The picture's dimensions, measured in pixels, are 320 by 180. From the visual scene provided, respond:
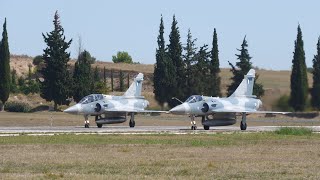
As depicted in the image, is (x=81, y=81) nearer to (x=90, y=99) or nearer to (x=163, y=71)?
(x=163, y=71)

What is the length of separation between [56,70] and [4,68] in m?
5.63

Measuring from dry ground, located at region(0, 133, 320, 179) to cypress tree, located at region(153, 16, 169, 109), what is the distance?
3277 cm

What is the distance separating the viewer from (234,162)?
93.8ft

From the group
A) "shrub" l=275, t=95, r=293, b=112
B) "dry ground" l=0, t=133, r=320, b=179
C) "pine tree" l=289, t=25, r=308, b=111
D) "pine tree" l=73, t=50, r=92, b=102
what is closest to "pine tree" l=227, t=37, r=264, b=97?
"pine tree" l=73, t=50, r=92, b=102

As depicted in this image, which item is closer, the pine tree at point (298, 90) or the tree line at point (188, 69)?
the pine tree at point (298, 90)

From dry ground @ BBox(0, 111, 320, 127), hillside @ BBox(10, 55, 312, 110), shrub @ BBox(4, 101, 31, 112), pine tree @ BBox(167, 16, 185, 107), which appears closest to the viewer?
hillside @ BBox(10, 55, 312, 110)

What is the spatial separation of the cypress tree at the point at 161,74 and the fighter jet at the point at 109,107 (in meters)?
5.90

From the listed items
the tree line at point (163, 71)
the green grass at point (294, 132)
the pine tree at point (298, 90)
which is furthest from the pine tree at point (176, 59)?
the green grass at point (294, 132)

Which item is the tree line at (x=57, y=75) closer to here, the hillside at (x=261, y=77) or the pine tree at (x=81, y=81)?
the pine tree at (x=81, y=81)

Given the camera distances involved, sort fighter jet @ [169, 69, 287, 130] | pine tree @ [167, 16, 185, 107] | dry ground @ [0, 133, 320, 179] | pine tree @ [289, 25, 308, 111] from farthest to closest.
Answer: pine tree @ [167, 16, 185, 107] < fighter jet @ [169, 69, 287, 130] < pine tree @ [289, 25, 308, 111] < dry ground @ [0, 133, 320, 179]

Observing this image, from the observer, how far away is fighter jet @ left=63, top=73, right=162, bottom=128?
6341 centimetres

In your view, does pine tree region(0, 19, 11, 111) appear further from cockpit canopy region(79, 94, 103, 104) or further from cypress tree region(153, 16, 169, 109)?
cockpit canopy region(79, 94, 103, 104)

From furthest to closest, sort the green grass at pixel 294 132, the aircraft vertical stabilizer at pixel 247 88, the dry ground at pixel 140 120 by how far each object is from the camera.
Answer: the dry ground at pixel 140 120
the aircraft vertical stabilizer at pixel 247 88
the green grass at pixel 294 132

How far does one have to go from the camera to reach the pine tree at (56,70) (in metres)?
90.2
